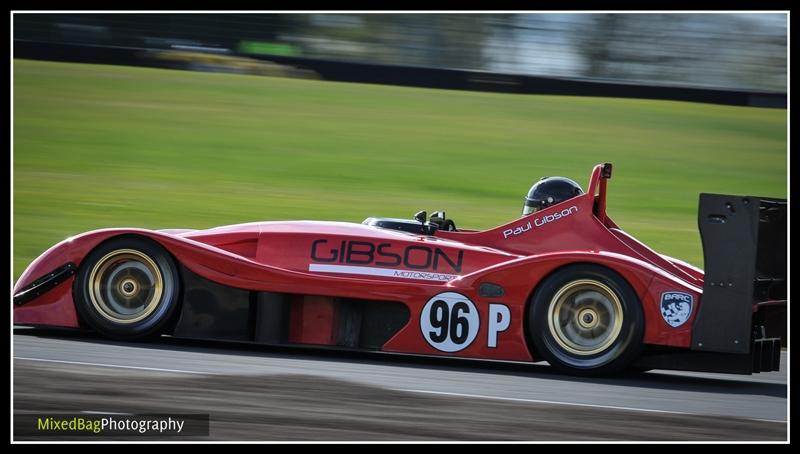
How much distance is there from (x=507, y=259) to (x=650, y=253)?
1224mm

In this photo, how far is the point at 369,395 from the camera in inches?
235

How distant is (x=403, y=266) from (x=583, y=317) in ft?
4.35

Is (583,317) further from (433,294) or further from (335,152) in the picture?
(335,152)

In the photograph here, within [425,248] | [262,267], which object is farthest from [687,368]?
[262,267]

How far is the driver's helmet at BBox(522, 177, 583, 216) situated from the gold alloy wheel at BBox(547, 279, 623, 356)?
1.28 meters

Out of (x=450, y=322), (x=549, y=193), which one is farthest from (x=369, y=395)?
(x=549, y=193)

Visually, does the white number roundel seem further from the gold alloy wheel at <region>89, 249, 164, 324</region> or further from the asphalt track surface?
the gold alloy wheel at <region>89, 249, 164, 324</region>

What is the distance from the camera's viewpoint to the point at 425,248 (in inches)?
289

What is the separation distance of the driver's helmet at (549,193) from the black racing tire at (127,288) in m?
2.88

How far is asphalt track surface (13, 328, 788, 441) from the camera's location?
5.31 metres

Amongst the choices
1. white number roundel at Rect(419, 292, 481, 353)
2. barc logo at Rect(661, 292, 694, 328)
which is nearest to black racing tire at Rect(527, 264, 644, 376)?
barc logo at Rect(661, 292, 694, 328)

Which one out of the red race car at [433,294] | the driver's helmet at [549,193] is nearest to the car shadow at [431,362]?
the red race car at [433,294]

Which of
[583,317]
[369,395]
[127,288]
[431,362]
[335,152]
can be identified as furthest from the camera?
[335,152]

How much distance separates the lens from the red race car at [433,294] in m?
6.74
